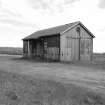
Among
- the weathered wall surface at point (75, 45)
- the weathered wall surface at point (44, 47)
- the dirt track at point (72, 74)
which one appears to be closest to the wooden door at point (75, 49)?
the weathered wall surface at point (75, 45)

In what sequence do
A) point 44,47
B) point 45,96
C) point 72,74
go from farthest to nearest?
point 44,47 → point 72,74 → point 45,96

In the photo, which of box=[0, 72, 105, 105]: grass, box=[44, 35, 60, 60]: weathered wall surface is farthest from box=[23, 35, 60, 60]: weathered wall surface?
box=[0, 72, 105, 105]: grass

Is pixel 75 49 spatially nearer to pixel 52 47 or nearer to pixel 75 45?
pixel 75 45

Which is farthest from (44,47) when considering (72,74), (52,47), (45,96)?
(45,96)

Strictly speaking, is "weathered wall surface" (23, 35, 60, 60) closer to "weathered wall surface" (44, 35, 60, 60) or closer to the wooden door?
"weathered wall surface" (44, 35, 60, 60)

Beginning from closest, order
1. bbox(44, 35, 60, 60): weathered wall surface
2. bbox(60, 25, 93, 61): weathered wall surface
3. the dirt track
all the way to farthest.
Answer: the dirt track, bbox(60, 25, 93, 61): weathered wall surface, bbox(44, 35, 60, 60): weathered wall surface

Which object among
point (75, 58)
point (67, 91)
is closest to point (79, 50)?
point (75, 58)

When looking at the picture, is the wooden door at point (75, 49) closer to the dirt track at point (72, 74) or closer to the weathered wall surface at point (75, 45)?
the weathered wall surface at point (75, 45)

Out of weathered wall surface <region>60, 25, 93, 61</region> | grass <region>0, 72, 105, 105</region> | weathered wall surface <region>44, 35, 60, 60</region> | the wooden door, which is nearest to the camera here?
grass <region>0, 72, 105, 105</region>

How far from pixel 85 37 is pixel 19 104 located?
21700mm

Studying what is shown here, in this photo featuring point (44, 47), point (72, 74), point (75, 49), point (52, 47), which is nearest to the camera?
point (72, 74)

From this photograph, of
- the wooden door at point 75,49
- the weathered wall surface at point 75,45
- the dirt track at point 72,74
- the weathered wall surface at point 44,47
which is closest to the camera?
the dirt track at point 72,74

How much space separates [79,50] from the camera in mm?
25094

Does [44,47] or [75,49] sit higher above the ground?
[44,47]
